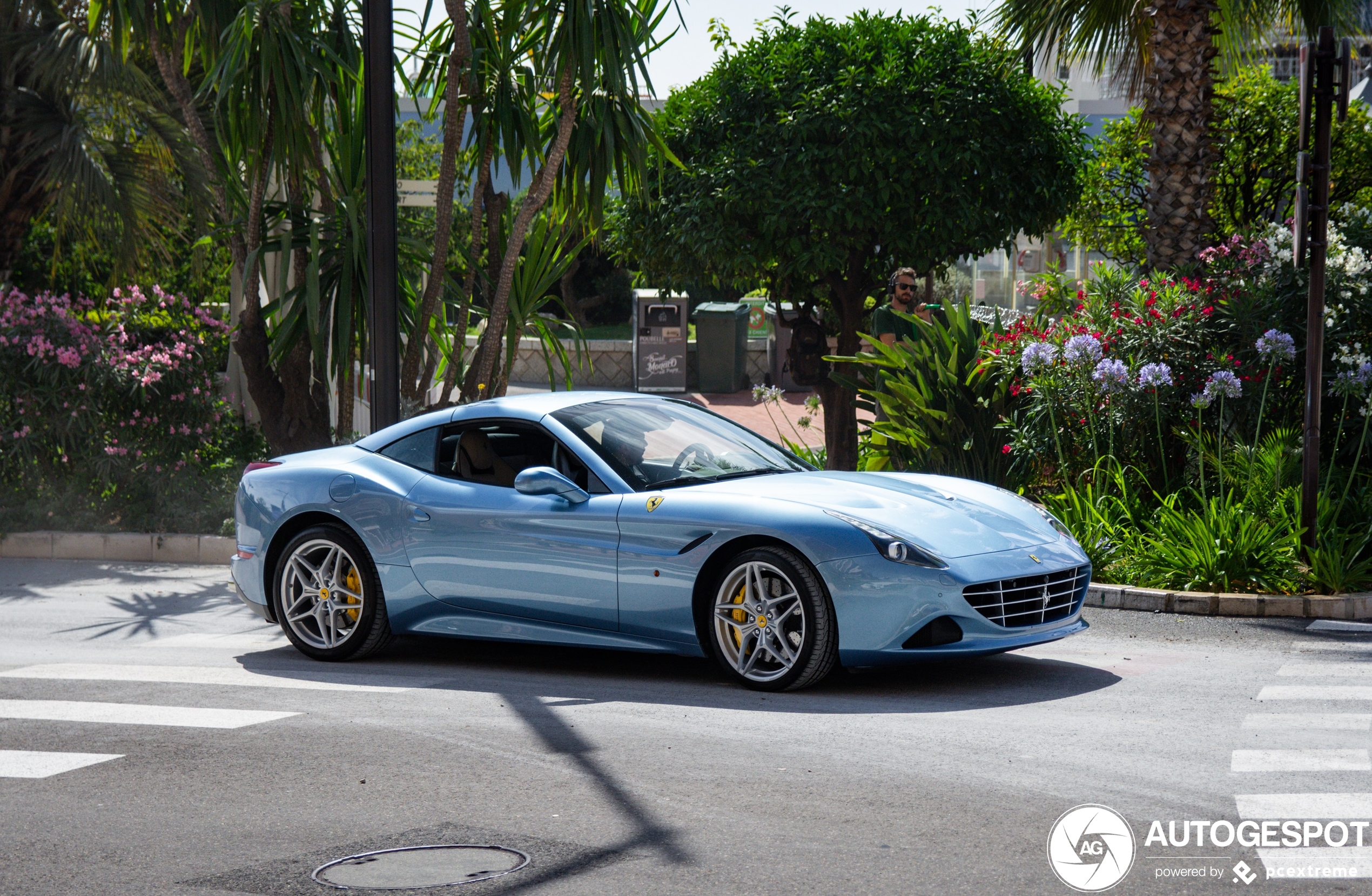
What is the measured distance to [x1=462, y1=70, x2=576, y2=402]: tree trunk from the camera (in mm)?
10711

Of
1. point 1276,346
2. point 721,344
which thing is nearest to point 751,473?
point 1276,346

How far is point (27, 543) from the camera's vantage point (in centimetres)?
1166

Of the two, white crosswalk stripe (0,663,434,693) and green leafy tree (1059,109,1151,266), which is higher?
green leafy tree (1059,109,1151,266)

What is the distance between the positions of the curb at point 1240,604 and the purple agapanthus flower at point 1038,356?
6.26ft

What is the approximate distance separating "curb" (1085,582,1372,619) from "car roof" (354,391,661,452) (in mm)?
3035

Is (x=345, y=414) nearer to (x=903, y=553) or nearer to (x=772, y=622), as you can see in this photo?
(x=772, y=622)

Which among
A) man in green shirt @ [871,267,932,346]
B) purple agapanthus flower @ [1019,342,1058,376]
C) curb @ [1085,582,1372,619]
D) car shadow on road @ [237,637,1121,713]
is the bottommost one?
car shadow on road @ [237,637,1121,713]

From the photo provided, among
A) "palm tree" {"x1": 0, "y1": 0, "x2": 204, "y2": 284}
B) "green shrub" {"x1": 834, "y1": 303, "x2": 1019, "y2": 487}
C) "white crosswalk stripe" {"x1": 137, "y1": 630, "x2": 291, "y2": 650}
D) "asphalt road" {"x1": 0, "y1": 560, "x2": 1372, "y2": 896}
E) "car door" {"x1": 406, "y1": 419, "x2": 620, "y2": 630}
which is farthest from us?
"palm tree" {"x1": 0, "y1": 0, "x2": 204, "y2": 284}

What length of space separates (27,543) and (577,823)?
868 centimetres

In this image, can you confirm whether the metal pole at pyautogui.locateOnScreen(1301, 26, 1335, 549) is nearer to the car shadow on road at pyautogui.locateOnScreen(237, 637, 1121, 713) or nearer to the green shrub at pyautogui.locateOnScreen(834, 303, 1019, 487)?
the green shrub at pyautogui.locateOnScreen(834, 303, 1019, 487)

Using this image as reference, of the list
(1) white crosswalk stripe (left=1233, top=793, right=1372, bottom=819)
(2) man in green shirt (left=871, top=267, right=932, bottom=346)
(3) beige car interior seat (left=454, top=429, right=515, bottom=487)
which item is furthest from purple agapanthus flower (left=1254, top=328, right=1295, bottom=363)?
(1) white crosswalk stripe (left=1233, top=793, right=1372, bottom=819)

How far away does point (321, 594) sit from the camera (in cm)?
735

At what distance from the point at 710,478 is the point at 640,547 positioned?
603 millimetres

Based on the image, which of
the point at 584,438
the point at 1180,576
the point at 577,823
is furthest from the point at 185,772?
the point at 1180,576
